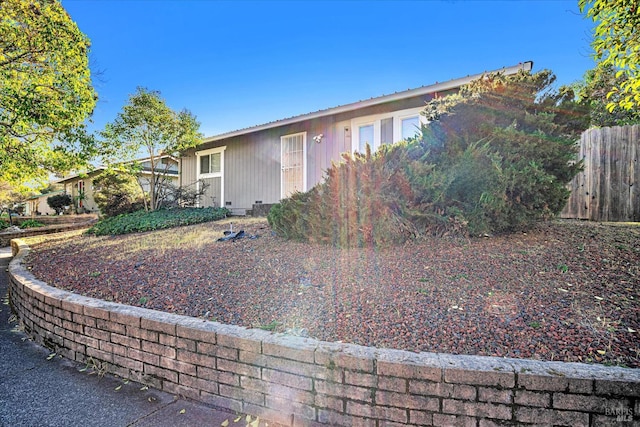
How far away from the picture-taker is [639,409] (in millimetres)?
1574

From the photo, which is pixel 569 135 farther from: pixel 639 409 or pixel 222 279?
pixel 222 279

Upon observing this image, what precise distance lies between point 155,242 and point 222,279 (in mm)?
2965

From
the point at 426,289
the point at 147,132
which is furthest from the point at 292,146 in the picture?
the point at 426,289

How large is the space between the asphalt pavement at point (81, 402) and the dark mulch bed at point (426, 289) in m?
0.64

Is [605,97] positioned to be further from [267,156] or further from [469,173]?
[267,156]

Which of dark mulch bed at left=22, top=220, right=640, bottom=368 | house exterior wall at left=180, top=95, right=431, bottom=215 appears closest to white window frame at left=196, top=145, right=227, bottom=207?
house exterior wall at left=180, top=95, right=431, bottom=215

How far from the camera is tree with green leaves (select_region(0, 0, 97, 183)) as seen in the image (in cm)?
666

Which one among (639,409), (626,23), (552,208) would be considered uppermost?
(626,23)

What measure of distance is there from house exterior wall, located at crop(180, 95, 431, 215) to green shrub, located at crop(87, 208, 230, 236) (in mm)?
1615

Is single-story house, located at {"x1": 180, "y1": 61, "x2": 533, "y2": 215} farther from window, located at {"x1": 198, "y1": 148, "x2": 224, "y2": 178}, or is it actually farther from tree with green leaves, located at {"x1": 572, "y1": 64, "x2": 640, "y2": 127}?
tree with green leaves, located at {"x1": 572, "y1": 64, "x2": 640, "y2": 127}

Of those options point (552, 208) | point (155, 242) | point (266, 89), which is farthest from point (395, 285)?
point (266, 89)

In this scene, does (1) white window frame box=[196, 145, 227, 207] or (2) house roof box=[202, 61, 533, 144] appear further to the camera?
(1) white window frame box=[196, 145, 227, 207]

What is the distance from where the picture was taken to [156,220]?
26.0 feet

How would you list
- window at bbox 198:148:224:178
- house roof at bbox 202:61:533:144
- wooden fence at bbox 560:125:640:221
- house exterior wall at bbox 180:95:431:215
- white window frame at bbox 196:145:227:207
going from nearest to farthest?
1. wooden fence at bbox 560:125:640:221
2. house roof at bbox 202:61:533:144
3. house exterior wall at bbox 180:95:431:215
4. white window frame at bbox 196:145:227:207
5. window at bbox 198:148:224:178
